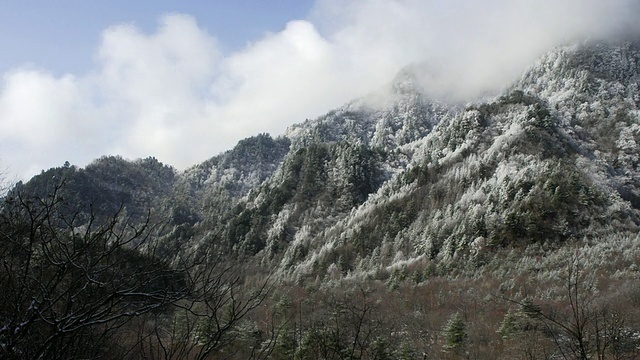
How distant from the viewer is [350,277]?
253 ft

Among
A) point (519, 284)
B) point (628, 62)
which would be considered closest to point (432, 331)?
point (519, 284)

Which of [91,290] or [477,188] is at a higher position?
[477,188]

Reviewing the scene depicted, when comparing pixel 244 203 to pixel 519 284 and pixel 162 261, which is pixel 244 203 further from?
pixel 162 261

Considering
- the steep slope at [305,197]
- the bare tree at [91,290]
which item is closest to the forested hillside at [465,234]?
the bare tree at [91,290]

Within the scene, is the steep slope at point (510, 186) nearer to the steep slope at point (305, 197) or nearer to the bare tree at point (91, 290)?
the steep slope at point (305, 197)

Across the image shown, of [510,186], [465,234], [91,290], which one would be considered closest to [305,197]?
[465,234]

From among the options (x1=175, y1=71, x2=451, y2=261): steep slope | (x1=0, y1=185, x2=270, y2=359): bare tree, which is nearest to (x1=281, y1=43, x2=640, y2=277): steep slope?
(x1=175, y1=71, x2=451, y2=261): steep slope

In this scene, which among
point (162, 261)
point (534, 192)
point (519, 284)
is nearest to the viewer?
point (162, 261)

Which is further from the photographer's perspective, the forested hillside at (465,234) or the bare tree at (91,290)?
the forested hillside at (465,234)

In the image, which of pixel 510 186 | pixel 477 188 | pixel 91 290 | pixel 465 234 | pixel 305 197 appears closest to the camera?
pixel 91 290

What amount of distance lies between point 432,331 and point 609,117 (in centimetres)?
7971

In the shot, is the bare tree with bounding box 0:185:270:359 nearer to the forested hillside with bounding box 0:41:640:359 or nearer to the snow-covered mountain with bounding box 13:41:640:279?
the forested hillside with bounding box 0:41:640:359

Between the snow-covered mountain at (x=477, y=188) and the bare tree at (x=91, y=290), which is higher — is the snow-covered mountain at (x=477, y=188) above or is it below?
above

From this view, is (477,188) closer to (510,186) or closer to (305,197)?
(510,186)
